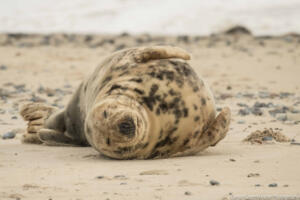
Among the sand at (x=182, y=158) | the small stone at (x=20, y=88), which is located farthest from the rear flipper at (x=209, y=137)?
the small stone at (x=20, y=88)

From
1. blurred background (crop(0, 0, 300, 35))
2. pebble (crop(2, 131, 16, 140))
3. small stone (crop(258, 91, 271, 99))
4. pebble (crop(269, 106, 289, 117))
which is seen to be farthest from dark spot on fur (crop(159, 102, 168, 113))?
blurred background (crop(0, 0, 300, 35))

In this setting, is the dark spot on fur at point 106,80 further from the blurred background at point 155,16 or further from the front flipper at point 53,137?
the blurred background at point 155,16

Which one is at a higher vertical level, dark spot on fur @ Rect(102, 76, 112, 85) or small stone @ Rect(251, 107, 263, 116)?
dark spot on fur @ Rect(102, 76, 112, 85)

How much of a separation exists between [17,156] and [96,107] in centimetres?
98

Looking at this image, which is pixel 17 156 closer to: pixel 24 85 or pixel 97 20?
pixel 24 85

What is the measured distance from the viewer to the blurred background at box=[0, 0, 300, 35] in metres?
18.3

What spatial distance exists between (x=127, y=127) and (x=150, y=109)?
Result: 0.38 meters

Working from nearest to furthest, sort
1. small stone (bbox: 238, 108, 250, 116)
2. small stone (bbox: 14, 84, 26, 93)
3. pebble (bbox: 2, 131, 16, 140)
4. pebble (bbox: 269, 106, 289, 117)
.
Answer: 1. pebble (bbox: 2, 131, 16, 140)
2. pebble (bbox: 269, 106, 289, 117)
3. small stone (bbox: 238, 108, 250, 116)
4. small stone (bbox: 14, 84, 26, 93)

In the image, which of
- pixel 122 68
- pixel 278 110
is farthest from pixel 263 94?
pixel 122 68

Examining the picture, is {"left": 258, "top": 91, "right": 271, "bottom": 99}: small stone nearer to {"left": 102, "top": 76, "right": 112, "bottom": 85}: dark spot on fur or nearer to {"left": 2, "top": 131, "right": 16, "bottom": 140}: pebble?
{"left": 2, "top": 131, "right": 16, "bottom": 140}: pebble

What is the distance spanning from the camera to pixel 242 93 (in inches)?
420

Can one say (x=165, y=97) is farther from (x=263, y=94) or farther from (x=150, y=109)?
(x=263, y=94)

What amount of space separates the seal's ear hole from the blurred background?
1330 cm

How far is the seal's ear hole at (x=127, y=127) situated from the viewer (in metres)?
4.57
